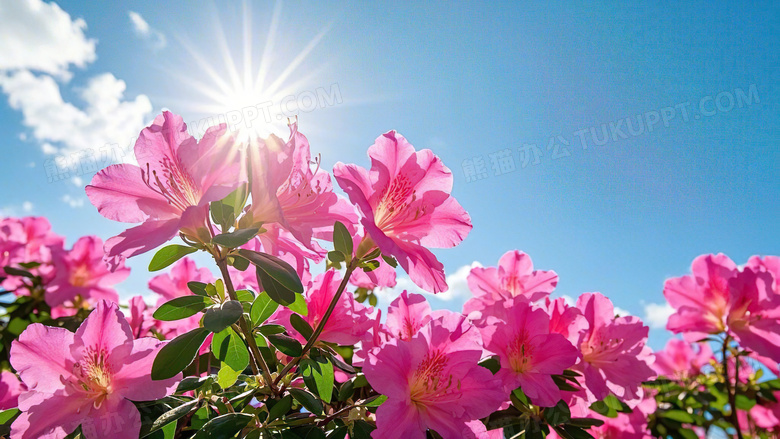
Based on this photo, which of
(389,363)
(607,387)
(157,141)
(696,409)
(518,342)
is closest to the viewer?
(157,141)

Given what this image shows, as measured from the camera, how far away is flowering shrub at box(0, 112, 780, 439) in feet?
3.36

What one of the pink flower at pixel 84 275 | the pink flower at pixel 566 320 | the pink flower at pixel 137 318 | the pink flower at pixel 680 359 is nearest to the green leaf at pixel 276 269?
the pink flower at pixel 566 320

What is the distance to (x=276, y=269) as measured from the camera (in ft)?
3.34

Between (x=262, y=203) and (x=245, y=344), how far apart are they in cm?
37

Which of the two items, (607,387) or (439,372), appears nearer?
(439,372)

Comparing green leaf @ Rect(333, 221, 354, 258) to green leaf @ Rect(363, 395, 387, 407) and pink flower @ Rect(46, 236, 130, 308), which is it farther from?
pink flower @ Rect(46, 236, 130, 308)

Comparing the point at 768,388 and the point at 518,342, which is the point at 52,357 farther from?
the point at 768,388

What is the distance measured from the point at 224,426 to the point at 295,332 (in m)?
0.41

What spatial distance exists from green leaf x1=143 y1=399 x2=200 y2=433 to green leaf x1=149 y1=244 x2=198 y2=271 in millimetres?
330

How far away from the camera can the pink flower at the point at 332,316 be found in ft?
4.58

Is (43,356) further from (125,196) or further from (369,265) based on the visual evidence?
(369,265)

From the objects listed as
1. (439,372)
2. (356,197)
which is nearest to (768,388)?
(439,372)

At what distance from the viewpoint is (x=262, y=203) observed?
3.37 feet

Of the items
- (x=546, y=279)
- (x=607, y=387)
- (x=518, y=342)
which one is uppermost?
(x=546, y=279)
